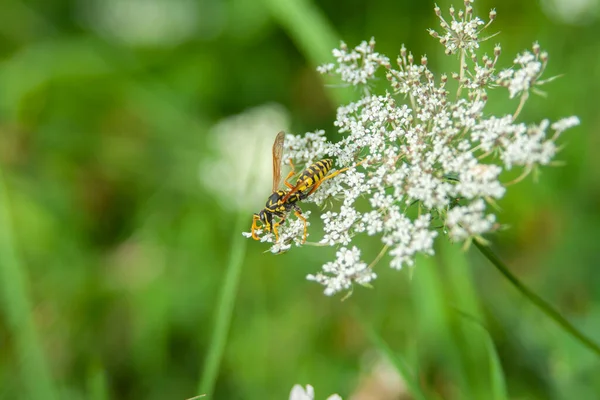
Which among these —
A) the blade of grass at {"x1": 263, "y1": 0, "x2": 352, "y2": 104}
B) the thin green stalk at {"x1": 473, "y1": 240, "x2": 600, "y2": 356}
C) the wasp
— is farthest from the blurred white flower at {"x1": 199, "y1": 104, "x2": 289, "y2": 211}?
the thin green stalk at {"x1": 473, "y1": 240, "x2": 600, "y2": 356}

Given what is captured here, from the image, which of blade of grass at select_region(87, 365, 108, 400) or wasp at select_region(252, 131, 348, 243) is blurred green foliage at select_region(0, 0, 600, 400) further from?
wasp at select_region(252, 131, 348, 243)

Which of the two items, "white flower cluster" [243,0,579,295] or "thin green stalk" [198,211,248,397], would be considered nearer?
"white flower cluster" [243,0,579,295]

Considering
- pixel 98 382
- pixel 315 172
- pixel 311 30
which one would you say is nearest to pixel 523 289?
pixel 315 172

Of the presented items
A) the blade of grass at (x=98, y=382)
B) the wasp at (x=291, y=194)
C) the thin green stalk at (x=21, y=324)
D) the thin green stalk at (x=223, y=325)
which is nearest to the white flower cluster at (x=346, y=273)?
the wasp at (x=291, y=194)

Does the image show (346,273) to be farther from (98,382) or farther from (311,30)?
(311,30)

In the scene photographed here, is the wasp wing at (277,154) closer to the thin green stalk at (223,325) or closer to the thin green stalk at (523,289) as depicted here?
the thin green stalk at (223,325)
